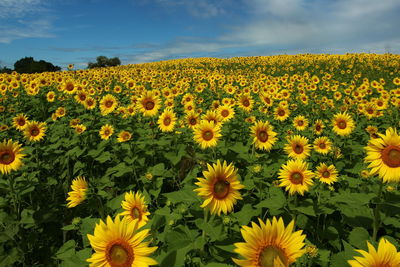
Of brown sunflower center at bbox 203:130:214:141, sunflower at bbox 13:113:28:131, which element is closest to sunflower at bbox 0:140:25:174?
sunflower at bbox 13:113:28:131

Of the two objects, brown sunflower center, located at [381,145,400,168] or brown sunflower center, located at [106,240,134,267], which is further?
brown sunflower center, located at [381,145,400,168]

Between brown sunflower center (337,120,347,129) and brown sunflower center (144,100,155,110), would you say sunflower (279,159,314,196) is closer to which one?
brown sunflower center (337,120,347,129)

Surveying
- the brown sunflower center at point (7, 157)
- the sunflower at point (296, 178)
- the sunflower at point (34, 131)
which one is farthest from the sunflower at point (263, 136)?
the sunflower at point (34, 131)

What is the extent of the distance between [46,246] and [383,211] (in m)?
4.99

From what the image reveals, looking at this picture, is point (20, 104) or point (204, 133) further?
point (20, 104)

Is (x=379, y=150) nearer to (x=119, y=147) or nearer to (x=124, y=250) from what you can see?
(x=124, y=250)

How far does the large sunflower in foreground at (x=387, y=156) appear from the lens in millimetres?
2838

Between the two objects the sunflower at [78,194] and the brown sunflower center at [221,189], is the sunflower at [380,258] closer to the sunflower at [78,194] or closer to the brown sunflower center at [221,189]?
the brown sunflower center at [221,189]

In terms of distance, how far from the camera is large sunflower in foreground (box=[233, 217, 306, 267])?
171cm

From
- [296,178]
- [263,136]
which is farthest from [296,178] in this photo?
[263,136]

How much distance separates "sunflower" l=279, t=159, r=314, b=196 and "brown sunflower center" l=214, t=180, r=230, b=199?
3.46 ft

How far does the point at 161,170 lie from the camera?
176 inches

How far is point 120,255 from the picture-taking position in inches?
72.0

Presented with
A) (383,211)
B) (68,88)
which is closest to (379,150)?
(383,211)
